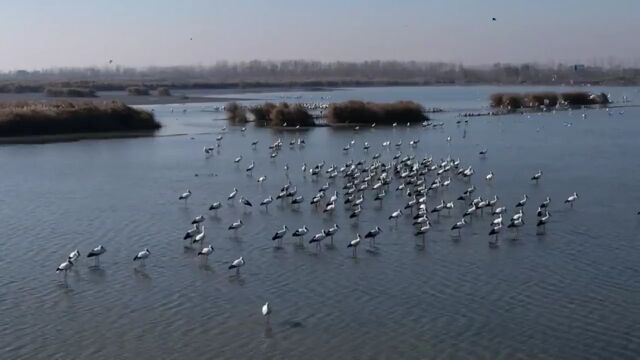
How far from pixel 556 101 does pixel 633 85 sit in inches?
2758

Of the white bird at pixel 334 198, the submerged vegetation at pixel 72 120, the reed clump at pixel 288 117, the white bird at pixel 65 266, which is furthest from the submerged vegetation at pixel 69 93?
the white bird at pixel 65 266

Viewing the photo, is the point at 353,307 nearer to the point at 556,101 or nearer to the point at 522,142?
the point at 522,142

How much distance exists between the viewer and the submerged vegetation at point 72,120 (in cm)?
4697

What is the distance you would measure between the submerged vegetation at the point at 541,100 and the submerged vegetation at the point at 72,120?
1154 inches

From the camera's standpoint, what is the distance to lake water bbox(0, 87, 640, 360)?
40.8 feet

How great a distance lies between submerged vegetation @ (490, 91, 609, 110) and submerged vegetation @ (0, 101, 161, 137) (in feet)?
96.1

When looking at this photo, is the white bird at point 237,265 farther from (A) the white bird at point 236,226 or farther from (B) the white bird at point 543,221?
(B) the white bird at point 543,221

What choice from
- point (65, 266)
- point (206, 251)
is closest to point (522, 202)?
point (206, 251)

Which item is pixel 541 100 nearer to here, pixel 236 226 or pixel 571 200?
pixel 571 200

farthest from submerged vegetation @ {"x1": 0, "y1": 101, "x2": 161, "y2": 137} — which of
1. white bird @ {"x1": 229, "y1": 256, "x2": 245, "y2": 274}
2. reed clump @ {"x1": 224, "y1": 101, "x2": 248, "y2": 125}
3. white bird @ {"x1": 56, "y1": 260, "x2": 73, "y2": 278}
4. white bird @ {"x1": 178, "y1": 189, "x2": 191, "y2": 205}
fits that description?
white bird @ {"x1": 229, "y1": 256, "x2": 245, "y2": 274}

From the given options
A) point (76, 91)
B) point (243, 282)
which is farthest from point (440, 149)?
point (76, 91)

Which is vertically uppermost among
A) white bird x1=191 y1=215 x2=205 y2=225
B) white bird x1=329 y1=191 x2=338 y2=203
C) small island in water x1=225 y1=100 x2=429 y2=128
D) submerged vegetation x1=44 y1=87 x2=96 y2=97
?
submerged vegetation x1=44 y1=87 x2=96 y2=97

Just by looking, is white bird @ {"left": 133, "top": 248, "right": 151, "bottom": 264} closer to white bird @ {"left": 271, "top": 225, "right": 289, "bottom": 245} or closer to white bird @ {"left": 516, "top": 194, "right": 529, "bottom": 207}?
white bird @ {"left": 271, "top": 225, "right": 289, "bottom": 245}

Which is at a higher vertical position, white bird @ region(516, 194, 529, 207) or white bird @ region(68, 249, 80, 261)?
white bird @ region(68, 249, 80, 261)
